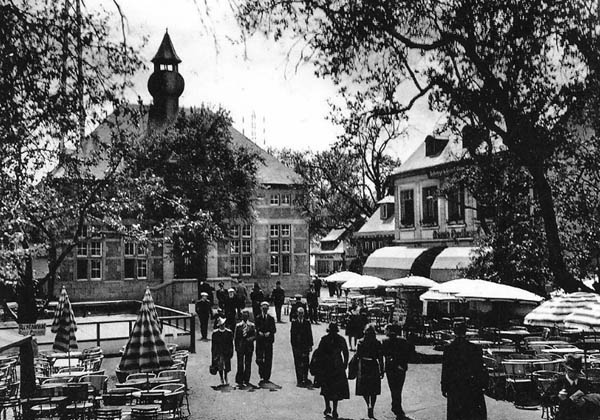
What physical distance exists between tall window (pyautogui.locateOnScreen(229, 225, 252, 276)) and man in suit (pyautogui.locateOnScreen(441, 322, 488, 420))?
32.9 metres

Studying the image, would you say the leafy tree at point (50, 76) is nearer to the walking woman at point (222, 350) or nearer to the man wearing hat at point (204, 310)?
the walking woman at point (222, 350)

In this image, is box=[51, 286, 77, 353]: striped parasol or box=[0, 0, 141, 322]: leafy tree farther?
box=[51, 286, 77, 353]: striped parasol

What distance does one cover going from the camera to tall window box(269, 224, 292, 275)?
4250 centimetres

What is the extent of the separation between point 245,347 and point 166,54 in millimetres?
32161

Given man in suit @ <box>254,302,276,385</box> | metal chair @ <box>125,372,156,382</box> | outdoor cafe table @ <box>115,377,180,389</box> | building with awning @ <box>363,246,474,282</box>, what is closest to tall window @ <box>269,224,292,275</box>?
building with awning @ <box>363,246,474,282</box>

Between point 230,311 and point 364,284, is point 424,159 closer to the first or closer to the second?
point 364,284

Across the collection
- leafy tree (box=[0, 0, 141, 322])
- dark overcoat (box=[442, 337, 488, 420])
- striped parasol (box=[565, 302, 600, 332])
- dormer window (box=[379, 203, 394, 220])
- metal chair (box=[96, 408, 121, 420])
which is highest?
dormer window (box=[379, 203, 394, 220])

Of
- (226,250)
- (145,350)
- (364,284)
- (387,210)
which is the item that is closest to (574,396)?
(145,350)

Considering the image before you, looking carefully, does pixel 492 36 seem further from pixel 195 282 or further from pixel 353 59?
pixel 195 282

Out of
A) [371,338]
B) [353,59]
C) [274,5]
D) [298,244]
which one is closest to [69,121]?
[274,5]

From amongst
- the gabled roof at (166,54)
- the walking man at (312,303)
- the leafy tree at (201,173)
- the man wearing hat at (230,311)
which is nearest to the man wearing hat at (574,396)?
the man wearing hat at (230,311)

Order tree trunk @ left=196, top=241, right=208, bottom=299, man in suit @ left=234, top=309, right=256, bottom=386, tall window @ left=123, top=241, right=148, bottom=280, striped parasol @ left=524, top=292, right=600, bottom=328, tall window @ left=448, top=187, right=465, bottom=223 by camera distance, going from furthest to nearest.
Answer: tall window @ left=123, top=241, right=148, bottom=280
tree trunk @ left=196, top=241, right=208, bottom=299
tall window @ left=448, top=187, right=465, bottom=223
man in suit @ left=234, top=309, right=256, bottom=386
striped parasol @ left=524, top=292, right=600, bottom=328

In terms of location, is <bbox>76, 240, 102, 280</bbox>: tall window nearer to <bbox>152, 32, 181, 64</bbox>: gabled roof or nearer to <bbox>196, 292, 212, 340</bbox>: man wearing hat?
<bbox>152, 32, 181, 64</bbox>: gabled roof

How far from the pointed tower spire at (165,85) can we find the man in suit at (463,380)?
3517cm
